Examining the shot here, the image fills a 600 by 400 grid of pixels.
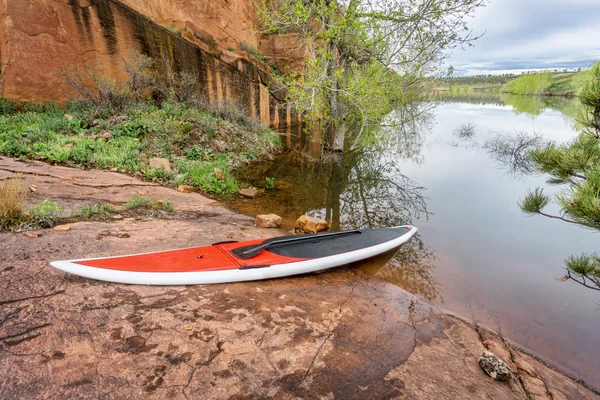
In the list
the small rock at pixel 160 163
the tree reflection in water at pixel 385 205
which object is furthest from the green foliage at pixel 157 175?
the tree reflection in water at pixel 385 205

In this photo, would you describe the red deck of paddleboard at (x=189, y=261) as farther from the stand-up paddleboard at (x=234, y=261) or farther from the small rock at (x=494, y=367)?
the small rock at (x=494, y=367)

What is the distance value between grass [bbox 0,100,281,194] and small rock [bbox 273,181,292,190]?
111cm

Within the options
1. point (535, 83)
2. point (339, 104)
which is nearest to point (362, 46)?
point (339, 104)

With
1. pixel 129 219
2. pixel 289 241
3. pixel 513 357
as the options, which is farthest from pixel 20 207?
pixel 513 357

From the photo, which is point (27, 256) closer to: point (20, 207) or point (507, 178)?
point (20, 207)

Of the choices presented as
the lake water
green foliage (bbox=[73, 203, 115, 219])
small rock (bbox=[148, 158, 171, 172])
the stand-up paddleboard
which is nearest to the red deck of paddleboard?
the stand-up paddleboard

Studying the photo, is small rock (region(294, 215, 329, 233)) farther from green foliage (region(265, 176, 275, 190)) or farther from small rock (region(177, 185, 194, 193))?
small rock (region(177, 185, 194, 193))

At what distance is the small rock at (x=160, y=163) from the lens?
6073 millimetres

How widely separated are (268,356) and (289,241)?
1.63 meters

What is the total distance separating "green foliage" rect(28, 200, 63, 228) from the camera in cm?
282

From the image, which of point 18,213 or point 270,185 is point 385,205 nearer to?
point 270,185

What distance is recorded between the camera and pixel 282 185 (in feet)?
23.7

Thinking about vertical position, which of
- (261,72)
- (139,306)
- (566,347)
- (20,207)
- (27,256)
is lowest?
(566,347)

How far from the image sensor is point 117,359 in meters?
1.51
